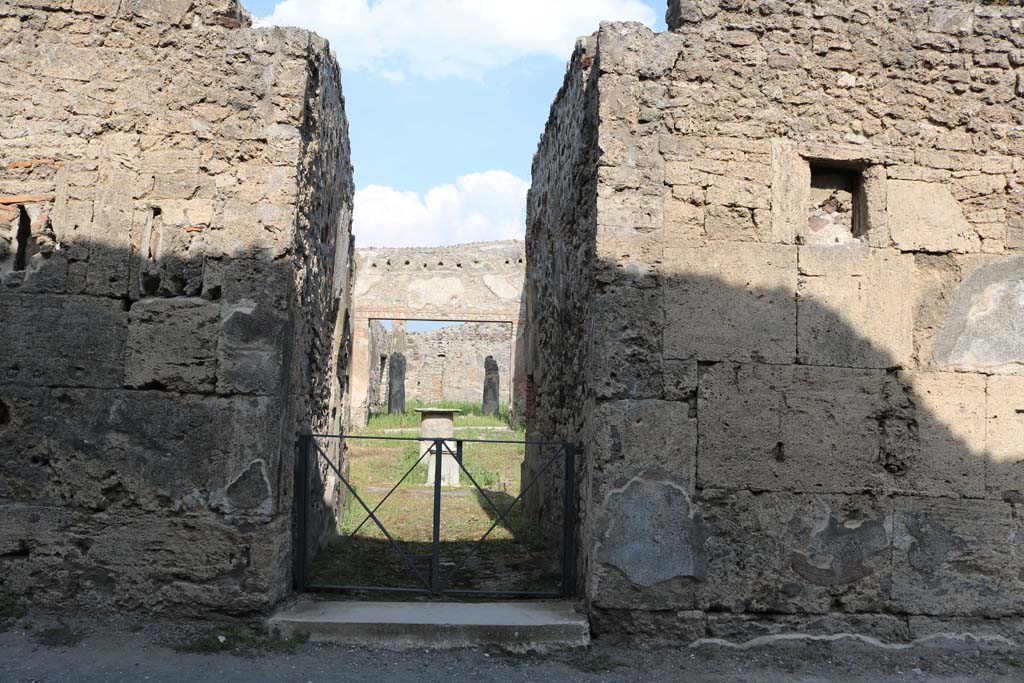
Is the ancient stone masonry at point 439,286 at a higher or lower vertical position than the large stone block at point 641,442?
higher

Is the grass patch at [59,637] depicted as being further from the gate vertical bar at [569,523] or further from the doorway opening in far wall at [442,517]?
the gate vertical bar at [569,523]

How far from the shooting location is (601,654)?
156 inches

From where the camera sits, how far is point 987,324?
4.28 m

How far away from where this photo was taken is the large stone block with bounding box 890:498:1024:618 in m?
4.14

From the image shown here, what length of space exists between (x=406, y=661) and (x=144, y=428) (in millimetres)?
1830

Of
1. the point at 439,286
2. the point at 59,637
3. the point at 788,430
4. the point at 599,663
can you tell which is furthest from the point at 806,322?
the point at 439,286

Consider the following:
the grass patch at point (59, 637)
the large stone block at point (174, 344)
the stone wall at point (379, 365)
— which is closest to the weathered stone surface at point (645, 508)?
A: the large stone block at point (174, 344)

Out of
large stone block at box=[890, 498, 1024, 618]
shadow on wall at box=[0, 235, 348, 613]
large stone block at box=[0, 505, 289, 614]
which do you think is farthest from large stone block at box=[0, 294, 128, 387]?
large stone block at box=[890, 498, 1024, 618]

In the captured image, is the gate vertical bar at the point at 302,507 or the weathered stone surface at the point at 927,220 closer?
the weathered stone surface at the point at 927,220

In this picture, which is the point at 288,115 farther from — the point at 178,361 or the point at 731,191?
the point at 731,191

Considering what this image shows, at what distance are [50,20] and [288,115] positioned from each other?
1.44 m

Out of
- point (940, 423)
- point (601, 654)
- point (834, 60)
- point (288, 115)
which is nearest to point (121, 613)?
point (601, 654)

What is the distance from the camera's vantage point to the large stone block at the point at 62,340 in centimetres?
421

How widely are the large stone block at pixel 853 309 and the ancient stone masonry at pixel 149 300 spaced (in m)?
2.81
